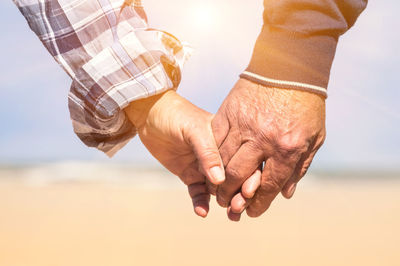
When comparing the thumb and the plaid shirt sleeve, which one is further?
the plaid shirt sleeve

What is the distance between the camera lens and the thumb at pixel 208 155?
176 cm

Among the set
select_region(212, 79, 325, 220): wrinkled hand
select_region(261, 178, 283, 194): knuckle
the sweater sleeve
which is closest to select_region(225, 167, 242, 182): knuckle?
select_region(212, 79, 325, 220): wrinkled hand

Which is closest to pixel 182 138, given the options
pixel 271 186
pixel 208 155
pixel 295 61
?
pixel 208 155

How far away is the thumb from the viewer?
1.76 meters

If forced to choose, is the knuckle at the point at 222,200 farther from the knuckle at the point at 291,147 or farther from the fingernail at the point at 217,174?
the knuckle at the point at 291,147

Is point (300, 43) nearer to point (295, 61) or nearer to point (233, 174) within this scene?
point (295, 61)

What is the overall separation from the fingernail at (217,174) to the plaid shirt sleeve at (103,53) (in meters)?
0.42

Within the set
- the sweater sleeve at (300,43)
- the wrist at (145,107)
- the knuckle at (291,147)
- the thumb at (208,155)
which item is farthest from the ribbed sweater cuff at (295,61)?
the wrist at (145,107)

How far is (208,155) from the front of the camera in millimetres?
1780

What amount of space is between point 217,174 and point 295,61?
0.50 meters

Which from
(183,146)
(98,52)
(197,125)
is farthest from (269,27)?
(98,52)

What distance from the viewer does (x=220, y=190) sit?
6.26 feet

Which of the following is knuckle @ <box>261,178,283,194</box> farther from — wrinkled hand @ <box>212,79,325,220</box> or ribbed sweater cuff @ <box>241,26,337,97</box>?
ribbed sweater cuff @ <box>241,26,337,97</box>

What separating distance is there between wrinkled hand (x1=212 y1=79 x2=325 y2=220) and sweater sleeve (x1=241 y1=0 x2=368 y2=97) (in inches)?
1.8
